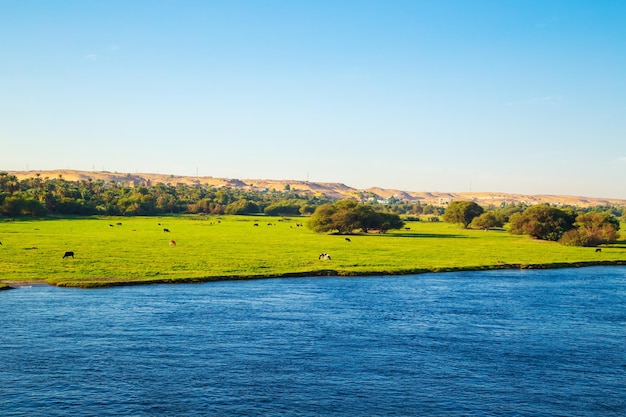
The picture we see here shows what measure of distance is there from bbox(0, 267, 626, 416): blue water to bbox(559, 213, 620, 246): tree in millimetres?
55215

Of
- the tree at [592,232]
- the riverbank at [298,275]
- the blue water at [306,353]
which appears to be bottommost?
the blue water at [306,353]

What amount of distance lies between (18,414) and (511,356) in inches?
945

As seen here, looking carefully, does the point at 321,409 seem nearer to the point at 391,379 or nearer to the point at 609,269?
the point at 391,379

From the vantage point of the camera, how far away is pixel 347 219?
123 metres

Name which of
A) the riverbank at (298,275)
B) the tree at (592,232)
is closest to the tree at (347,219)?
the tree at (592,232)

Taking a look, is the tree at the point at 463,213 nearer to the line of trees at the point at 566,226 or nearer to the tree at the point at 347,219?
the line of trees at the point at 566,226

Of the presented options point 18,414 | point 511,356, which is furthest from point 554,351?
point 18,414

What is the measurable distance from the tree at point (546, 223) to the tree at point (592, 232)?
214 centimetres

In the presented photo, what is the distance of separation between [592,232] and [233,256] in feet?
212

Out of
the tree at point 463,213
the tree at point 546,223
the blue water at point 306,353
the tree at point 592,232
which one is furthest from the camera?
the tree at point 463,213

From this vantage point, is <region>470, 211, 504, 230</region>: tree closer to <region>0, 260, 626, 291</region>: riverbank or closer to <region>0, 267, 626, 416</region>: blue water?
<region>0, 260, 626, 291</region>: riverbank

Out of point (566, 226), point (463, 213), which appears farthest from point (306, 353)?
point (463, 213)

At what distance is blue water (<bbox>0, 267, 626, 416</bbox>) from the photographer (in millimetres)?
26375

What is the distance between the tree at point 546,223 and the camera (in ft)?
376
